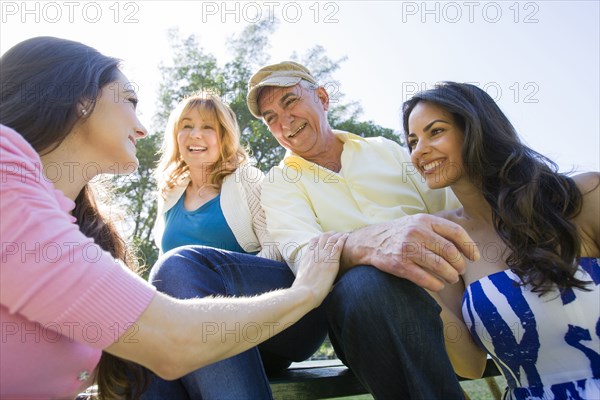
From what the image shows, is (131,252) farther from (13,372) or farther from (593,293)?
(593,293)

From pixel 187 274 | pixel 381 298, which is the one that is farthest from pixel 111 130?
pixel 381 298

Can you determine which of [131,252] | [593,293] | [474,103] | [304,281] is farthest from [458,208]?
[131,252]

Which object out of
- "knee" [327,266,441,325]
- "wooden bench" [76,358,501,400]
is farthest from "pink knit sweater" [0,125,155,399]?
"wooden bench" [76,358,501,400]

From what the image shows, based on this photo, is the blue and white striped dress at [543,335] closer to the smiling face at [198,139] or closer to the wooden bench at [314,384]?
the wooden bench at [314,384]

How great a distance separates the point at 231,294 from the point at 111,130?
0.64m

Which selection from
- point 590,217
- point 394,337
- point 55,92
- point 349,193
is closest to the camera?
point 394,337

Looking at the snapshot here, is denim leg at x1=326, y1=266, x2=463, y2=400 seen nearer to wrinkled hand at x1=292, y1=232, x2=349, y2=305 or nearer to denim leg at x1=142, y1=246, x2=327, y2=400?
wrinkled hand at x1=292, y1=232, x2=349, y2=305

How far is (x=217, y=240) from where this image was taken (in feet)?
8.53

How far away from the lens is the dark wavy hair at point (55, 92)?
1377 mm

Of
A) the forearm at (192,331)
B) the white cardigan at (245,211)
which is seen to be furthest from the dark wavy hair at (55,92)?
the white cardigan at (245,211)

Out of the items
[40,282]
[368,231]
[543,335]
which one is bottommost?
[543,335]

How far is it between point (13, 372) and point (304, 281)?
0.72 m

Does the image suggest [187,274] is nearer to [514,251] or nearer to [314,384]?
[314,384]

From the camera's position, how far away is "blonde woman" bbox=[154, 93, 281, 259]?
2594 millimetres
